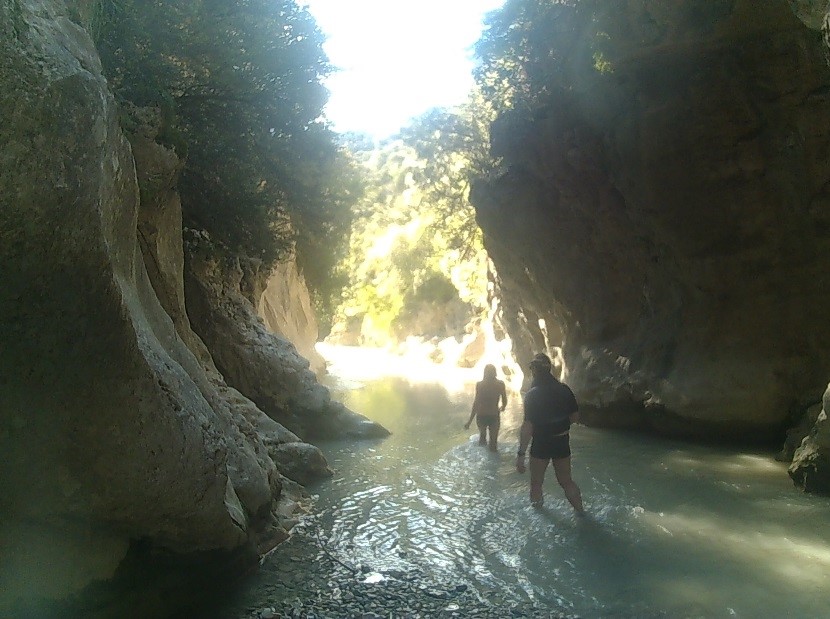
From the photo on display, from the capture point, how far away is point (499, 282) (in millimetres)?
20172

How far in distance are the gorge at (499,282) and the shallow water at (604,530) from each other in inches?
32.4

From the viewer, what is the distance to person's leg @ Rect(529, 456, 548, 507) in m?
7.29

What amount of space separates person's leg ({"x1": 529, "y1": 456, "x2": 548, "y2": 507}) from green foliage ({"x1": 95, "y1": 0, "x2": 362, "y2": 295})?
5.59m

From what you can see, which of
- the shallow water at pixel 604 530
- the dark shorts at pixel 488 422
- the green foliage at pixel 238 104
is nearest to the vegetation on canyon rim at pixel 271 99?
the green foliage at pixel 238 104

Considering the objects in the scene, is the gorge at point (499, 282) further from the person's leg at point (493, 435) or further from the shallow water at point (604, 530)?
the person's leg at point (493, 435)

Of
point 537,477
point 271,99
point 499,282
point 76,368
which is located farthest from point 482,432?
point 499,282

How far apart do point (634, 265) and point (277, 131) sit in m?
7.47

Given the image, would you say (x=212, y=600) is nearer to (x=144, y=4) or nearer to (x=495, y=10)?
(x=144, y=4)

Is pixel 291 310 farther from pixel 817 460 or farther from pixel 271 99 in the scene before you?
pixel 817 460

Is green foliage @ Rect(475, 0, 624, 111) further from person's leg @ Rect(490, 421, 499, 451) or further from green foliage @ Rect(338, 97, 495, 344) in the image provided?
person's leg @ Rect(490, 421, 499, 451)

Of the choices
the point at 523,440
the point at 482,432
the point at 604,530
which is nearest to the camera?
the point at 604,530

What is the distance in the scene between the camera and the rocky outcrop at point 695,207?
31.7 feet

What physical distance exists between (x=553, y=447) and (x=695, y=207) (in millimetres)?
6218

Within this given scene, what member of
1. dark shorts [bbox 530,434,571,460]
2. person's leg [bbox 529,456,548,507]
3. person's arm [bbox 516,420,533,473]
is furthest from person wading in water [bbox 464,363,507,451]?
dark shorts [bbox 530,434,571,460]
